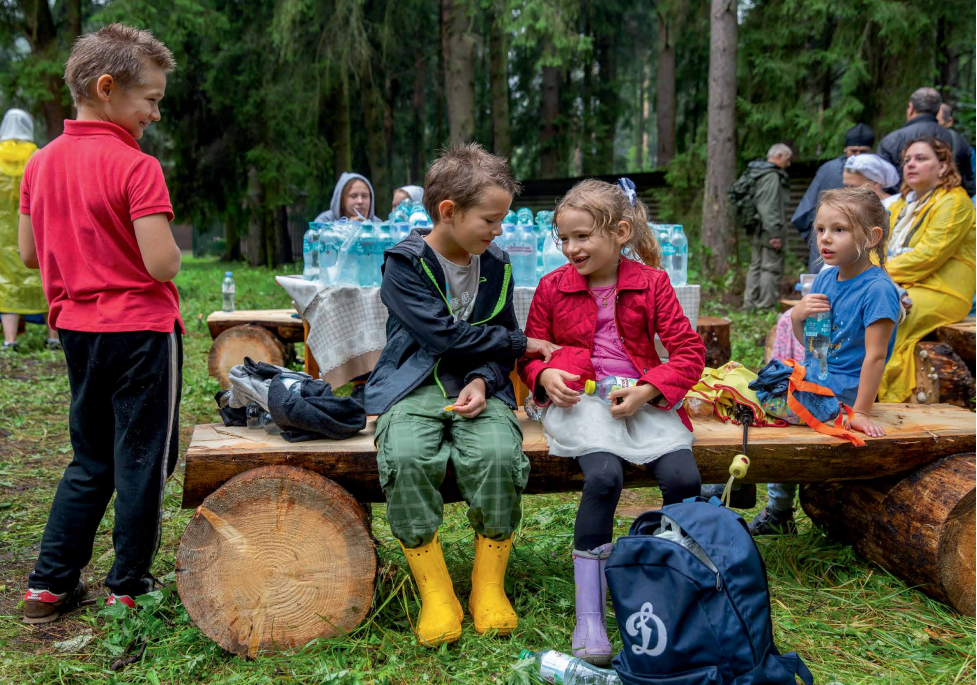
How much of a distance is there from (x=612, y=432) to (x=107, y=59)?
211 cm

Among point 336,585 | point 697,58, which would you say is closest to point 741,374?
point 336,585

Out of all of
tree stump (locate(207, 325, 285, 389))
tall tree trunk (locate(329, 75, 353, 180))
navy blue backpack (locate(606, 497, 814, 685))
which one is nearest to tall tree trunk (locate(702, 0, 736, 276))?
tree stump (locate(207, 325, 285, 389))

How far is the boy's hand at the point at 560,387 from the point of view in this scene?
2.78 metres

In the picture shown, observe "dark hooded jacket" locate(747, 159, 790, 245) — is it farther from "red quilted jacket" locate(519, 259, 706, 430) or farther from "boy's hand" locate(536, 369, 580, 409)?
"boy's hand" locate(536, 369, 580, 409)

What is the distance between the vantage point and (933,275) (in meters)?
4.93

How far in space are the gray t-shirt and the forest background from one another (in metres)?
5.43

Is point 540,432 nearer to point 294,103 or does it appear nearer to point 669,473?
point 669,473

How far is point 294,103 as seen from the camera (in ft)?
49.6

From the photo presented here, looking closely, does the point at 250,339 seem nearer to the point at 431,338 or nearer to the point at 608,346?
the point at 431,338

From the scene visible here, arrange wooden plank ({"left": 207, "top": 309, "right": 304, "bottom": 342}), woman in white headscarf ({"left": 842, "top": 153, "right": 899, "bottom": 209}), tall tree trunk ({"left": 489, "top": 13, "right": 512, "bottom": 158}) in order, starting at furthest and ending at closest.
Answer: tall tree trunk ({"left": 489, "top": 13, "right": 512, "bottom": 158})
wooden plank ({"left": 207, "top": 309, "right": 304, "bottom": 342})
woman in white headscarf ({"left": 842, "top": 153, "right": 899, "bottom": 209})

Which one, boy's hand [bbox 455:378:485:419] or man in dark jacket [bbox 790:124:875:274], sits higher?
man in dark jacket [bbox 790:124:875:274]

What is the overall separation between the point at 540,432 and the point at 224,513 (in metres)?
1.19

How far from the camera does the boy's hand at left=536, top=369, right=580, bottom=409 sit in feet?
9.11

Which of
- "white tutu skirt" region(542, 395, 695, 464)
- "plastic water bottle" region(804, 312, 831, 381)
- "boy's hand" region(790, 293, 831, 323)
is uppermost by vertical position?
"boy's hand" region(790, 293, 831, 323)
